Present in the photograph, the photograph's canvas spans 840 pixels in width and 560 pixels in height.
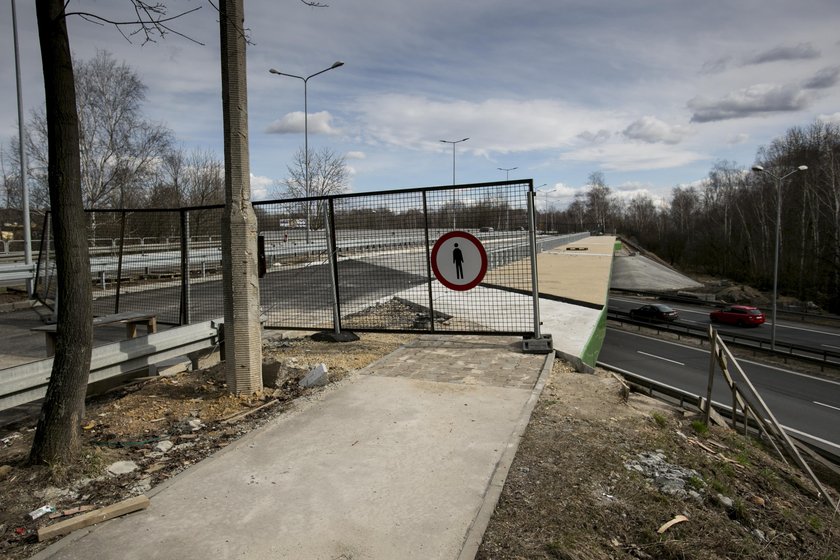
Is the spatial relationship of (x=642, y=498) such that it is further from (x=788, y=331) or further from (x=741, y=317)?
(x=788, y=331)

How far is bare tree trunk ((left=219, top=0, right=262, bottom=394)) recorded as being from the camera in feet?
17.3

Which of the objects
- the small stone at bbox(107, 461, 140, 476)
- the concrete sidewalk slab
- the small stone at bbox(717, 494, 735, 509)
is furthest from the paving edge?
the small stone at bbox(107, 461, 140, 476)

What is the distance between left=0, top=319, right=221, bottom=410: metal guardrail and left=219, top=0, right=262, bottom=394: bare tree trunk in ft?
3.08

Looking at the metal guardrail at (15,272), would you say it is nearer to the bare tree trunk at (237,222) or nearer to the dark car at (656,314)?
the bare tree trunk at (237,222)

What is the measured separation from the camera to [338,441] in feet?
14.7

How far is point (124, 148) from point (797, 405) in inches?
1228

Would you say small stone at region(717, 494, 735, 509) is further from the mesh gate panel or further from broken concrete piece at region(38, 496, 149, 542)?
the mesh gate panel

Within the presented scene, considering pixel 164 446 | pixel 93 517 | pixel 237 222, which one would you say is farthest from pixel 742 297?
pixel 93 517

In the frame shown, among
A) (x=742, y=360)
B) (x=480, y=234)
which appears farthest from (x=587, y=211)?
(x=480, y=234)

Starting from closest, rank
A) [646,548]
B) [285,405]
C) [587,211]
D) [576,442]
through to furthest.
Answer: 1. [646,548]
2. [576,442]
3. [285,405]
4. [587,211]

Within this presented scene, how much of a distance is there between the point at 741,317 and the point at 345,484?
39.3 m

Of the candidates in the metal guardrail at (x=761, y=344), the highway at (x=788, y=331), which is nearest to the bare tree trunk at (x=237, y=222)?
the metal guardrail at (x=761, y=344)

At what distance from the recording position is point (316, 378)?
6047mm

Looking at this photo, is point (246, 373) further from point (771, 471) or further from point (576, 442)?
point (771, 471)
